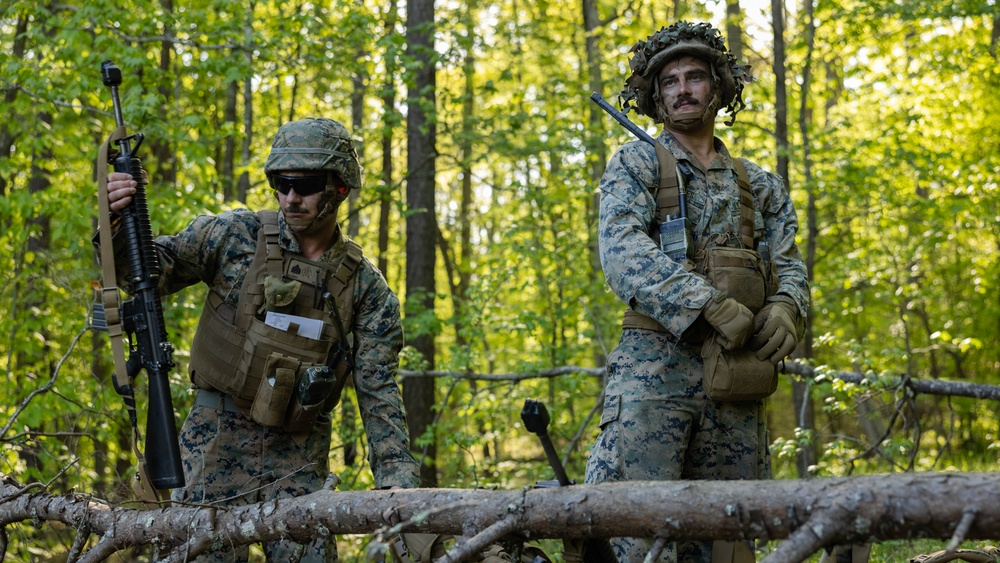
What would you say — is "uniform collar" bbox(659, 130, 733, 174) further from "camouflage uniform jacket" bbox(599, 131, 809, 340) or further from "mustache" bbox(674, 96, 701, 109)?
"mustache" bbox(674, 96, 701, 109)

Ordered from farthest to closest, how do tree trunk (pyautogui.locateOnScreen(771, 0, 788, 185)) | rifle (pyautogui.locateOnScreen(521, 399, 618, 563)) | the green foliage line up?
tree trunk (pyautogui.locateOnScreen(771, 0, 788, 185)) < the green foliage < rifle (pyautogui.locateOnScreen(521, 399, 618, 563))

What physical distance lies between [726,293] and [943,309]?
45.4ft

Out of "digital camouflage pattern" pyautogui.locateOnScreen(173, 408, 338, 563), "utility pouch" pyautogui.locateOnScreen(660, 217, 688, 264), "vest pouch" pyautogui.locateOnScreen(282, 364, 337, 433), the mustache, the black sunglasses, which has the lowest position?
"digital camouflage pattern" pyautogui.locateOnScreen(173, 408, 338, 563)

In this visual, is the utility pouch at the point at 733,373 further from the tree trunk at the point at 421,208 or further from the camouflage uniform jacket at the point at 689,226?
the tree trunk at the point at 421,208

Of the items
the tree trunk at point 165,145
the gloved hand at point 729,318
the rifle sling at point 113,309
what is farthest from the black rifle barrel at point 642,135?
the tree trunk at point 165,145

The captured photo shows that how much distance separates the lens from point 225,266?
3.94 metres

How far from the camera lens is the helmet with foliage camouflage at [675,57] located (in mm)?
3719

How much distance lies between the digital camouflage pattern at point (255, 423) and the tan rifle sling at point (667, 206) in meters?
1.13

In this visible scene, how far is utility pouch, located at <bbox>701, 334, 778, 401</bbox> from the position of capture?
10.8 ft

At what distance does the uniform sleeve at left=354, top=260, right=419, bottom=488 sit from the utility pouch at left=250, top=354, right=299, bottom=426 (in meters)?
0.39

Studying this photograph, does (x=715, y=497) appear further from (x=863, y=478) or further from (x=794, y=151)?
(x=794, y=151)

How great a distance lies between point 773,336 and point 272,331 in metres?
2.05

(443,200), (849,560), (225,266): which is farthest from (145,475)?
(443,200)

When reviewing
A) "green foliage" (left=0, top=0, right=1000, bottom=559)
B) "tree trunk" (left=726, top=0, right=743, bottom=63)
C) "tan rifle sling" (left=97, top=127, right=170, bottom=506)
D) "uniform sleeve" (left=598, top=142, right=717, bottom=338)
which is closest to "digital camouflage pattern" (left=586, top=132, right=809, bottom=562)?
"uniform sleeve" (left=598, top=142, right=717, bottom=338)
